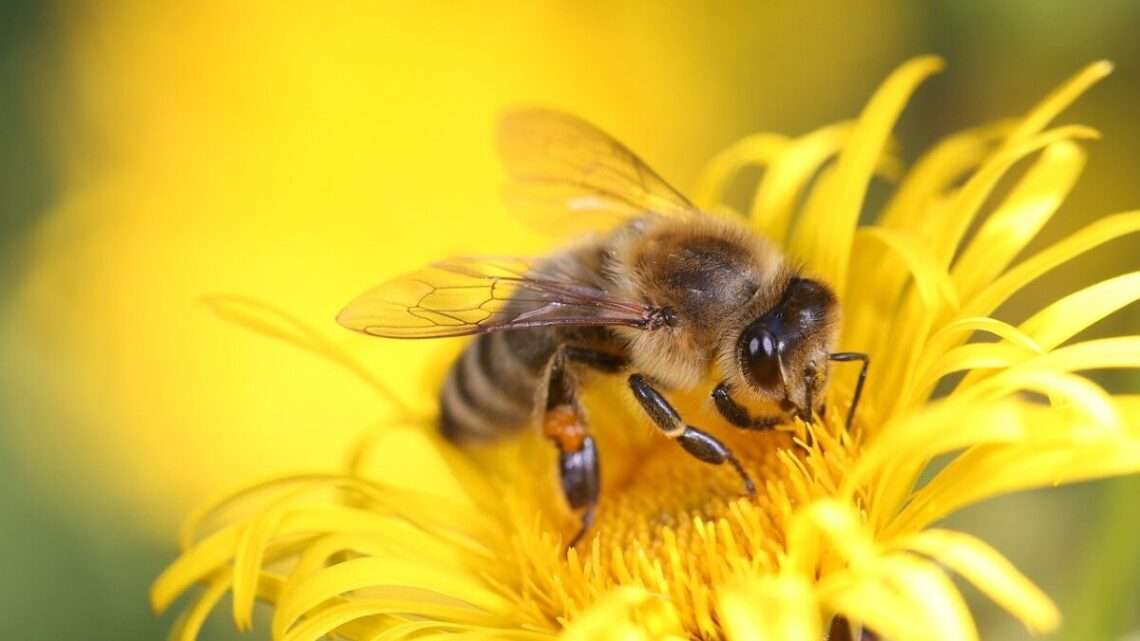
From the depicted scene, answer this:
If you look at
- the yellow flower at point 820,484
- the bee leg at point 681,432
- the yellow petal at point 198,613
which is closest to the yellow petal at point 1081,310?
the yellow flower at point 820,484

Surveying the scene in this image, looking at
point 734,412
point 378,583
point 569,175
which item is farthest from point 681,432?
point 569,175

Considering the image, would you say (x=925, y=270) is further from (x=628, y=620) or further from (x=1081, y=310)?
(x=628, y=620)

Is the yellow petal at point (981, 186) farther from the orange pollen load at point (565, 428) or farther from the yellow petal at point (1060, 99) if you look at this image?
the orange pollen load at point (565, 428)

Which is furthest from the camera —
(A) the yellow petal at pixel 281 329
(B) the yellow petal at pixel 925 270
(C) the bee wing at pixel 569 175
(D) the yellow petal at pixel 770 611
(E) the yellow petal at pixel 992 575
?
(C) the bee wing at pixel 569 175

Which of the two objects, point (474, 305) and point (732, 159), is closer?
point (474, 305)

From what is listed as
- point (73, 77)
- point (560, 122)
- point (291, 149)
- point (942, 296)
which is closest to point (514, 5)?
point (291, 149)

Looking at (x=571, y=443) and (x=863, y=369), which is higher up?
(x=863, y=369)

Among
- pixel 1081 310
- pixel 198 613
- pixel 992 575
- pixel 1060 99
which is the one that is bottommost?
pixel 198 613
